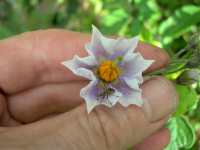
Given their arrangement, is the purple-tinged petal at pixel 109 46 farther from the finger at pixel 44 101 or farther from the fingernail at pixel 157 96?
the finger at pixel 44 101

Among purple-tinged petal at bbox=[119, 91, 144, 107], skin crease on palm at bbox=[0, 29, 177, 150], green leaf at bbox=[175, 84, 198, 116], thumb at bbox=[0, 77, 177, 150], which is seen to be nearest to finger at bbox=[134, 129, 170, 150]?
skin crease on palm at bbox=[0, 29, 177, 150]

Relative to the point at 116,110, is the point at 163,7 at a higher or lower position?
higher

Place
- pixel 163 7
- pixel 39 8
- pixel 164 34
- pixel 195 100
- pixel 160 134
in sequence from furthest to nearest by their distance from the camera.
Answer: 1. pixel 39 8
2. pixel 163 7
3. pixel 164 34
4. pixel 160 134
5. pixel 195 100

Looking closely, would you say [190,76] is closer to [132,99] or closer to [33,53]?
[132,99]

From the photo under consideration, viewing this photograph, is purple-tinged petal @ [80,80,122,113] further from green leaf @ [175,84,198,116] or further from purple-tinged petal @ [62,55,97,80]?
green leaf @ [175,84,198,116]

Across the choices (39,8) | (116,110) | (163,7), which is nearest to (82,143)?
(116,110)

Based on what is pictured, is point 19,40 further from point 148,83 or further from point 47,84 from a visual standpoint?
point 148,83

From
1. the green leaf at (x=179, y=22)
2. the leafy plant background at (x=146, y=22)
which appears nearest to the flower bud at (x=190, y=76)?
the leafy plant background at (x=146, y=22)

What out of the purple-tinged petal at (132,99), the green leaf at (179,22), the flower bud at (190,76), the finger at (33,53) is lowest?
the purple-tinged petal at (132,99)
